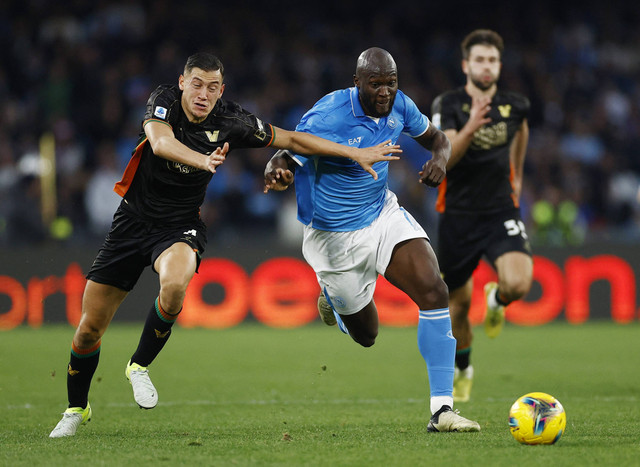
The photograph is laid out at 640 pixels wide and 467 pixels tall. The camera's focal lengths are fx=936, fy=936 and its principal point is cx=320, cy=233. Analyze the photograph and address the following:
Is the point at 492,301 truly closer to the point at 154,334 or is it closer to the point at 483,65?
the point at 483,65

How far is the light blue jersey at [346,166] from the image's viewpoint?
20.5 feet

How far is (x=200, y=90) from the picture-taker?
5.85 metres

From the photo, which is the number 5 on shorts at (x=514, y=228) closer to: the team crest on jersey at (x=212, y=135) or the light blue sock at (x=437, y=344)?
the light blue sock at (x=437, y=344)

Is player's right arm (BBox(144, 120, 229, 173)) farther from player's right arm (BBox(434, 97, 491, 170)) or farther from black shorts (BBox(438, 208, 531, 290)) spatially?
black shorts (BBox(438, 208, 531, 290))

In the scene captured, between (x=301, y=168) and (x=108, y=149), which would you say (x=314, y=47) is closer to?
(x=108, y=149)

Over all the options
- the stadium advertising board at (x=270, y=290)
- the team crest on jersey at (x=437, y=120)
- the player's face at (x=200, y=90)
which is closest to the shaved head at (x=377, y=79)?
the player's face at (x=200, y=90)

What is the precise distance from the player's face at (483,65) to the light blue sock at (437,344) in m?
2.70

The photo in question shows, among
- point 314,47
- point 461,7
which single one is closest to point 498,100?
point 314,47

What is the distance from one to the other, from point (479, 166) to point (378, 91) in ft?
6.69

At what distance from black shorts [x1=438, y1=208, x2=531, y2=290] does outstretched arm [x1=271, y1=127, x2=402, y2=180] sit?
1.94 meters

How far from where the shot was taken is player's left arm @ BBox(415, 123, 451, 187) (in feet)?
19.6

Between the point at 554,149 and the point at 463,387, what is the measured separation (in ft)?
35.0

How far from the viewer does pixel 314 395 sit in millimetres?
7859

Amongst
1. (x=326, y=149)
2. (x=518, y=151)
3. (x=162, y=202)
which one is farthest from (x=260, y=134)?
(x=518, y=151)
